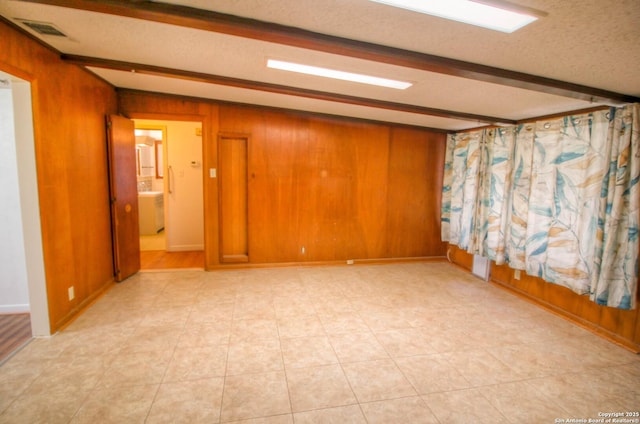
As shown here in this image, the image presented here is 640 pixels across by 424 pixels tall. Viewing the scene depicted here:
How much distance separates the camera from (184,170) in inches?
216

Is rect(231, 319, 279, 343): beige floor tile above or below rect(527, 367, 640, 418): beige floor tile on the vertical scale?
above

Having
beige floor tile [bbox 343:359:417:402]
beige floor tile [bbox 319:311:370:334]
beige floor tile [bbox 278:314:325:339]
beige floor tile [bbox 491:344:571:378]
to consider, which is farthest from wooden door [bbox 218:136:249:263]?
beige floor tile [bbox 491:344:571:378]

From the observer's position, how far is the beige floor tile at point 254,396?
182 cm

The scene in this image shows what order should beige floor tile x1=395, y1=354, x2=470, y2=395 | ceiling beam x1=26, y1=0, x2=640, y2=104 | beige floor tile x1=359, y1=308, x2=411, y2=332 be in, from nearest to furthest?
ceiling beam x1=26, y1=0, x2=640, y2=104
beige floor tile x1=395, y1=354, x2=470, y2=395
beige floor tile x1=359, y1=308, x2=411, y2=332

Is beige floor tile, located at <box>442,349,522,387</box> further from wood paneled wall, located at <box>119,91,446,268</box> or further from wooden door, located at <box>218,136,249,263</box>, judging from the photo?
wooden door, located at <box>218,136,249,263</box>

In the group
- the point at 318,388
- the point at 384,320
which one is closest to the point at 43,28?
the point at 318,388

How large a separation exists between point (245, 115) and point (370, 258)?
308 centimetres

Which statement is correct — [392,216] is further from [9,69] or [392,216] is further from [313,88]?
[9,69]

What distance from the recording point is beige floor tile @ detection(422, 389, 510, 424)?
182cm

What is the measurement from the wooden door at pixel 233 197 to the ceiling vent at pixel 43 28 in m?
2.15

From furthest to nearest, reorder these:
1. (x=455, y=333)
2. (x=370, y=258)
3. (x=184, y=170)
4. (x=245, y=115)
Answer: (x=184, y=170) → (x=370, y=258) → (x=245, y=115) → (x=455, y=333)

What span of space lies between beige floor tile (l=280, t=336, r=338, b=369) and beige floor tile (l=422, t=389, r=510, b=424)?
0.78 m

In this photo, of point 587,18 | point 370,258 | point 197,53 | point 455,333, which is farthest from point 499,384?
point 197,53

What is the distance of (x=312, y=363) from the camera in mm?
2314
